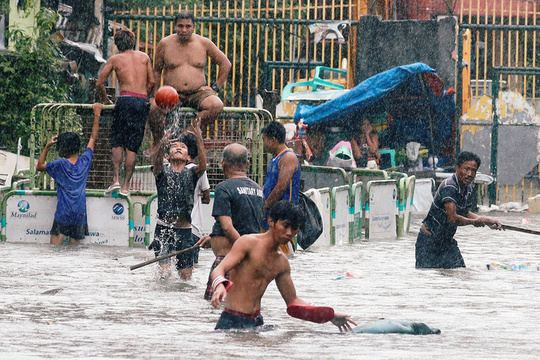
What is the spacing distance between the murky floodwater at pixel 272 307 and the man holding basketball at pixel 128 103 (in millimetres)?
1163

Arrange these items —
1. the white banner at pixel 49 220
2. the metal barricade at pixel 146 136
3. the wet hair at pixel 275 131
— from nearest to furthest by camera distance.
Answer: the wet hair at pixel 275 131 < the metal barricade at pixel 146 136 < the white banner at pixel 49 220

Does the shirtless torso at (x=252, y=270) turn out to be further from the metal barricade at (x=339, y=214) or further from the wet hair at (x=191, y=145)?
the metal barricade at (x=339, y=214)

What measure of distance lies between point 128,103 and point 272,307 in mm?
4871

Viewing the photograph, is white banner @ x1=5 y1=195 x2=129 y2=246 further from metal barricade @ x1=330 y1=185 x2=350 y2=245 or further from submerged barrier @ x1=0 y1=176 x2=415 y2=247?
metal barricade @ x1=330 y1=185 x2=350 y2=245

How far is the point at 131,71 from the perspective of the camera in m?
13.5

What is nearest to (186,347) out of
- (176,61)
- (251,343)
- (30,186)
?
(251,343)

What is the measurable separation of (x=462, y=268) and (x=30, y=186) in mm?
5729

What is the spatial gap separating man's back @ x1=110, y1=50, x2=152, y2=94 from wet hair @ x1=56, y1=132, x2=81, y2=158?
856 millimetres

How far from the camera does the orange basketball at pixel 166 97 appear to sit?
12.5 metres

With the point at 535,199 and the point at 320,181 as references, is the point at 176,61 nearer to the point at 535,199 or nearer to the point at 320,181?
the point at 320,181

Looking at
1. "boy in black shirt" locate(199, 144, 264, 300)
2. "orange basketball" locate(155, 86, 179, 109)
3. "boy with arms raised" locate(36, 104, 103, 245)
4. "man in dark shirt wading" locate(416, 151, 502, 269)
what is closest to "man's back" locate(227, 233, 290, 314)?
"boy in black shirt" locate(199, 144, 264, 300)

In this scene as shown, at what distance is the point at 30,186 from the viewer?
46.4 ft

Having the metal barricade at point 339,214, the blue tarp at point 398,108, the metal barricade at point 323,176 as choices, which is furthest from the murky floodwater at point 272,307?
the blue tarp at point 398,108

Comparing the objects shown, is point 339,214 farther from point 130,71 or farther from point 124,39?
point 124,39
